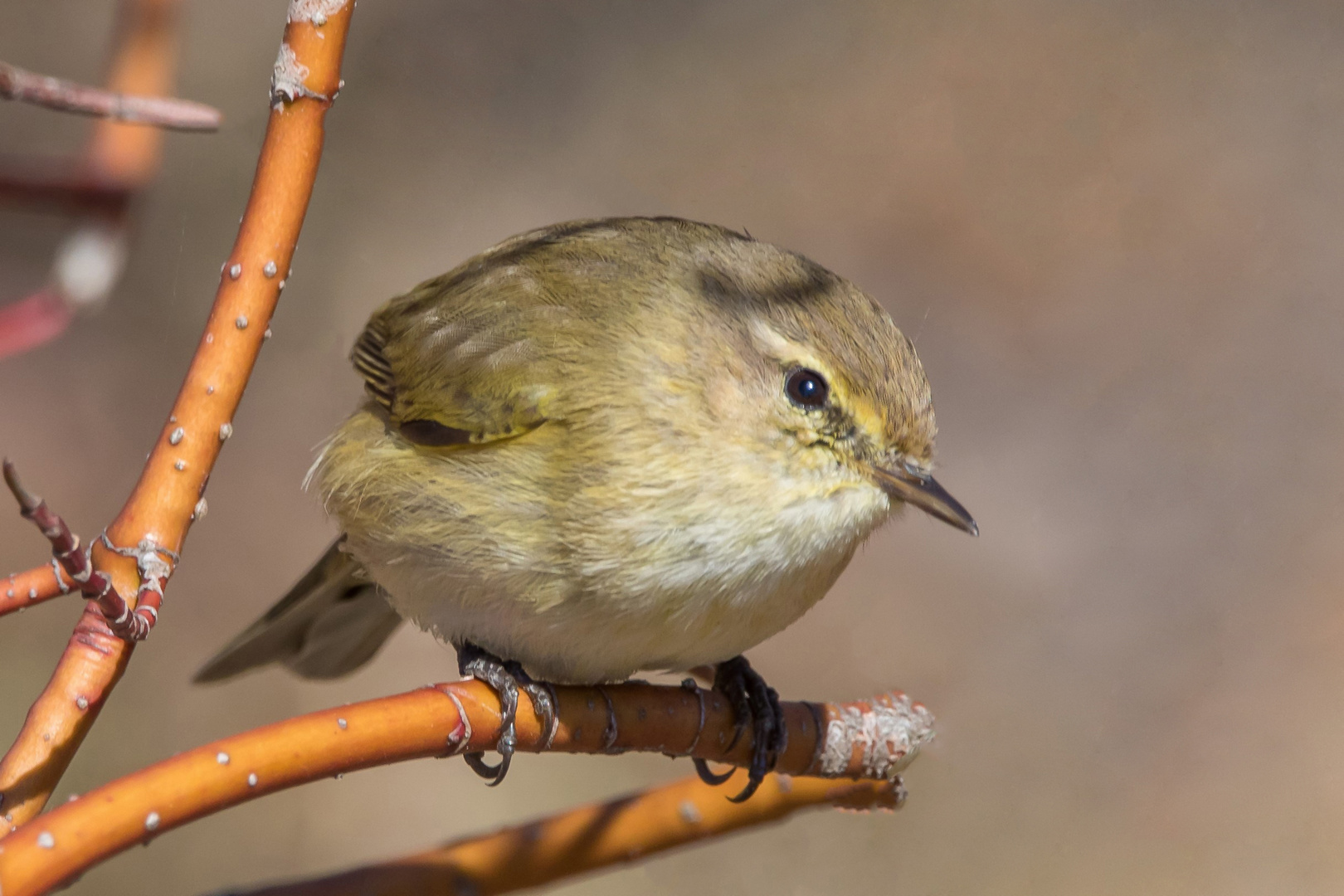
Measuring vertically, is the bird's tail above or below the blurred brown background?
below

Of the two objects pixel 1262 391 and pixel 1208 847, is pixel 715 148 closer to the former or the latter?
pixel 1262 391

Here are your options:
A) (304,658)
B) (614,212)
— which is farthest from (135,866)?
(614,212)

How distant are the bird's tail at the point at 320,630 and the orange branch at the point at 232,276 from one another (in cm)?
152

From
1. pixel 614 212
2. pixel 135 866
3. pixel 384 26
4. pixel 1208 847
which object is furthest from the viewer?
pixel 384 26

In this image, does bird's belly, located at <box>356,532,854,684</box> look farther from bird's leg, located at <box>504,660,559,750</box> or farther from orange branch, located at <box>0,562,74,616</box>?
orange branch, located at <box>0,562,74,616</box>

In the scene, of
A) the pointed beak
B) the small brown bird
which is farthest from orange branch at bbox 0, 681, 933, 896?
the pointed beak

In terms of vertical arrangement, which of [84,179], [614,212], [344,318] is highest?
[614,212]

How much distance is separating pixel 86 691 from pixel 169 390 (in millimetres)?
5587

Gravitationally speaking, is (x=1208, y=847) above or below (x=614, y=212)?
below

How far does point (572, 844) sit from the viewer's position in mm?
2641

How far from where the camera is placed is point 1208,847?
6.02m

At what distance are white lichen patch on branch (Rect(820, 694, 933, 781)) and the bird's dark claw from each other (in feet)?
1.84

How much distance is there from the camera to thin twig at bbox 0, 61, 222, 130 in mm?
1545

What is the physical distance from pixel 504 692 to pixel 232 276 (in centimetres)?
97
